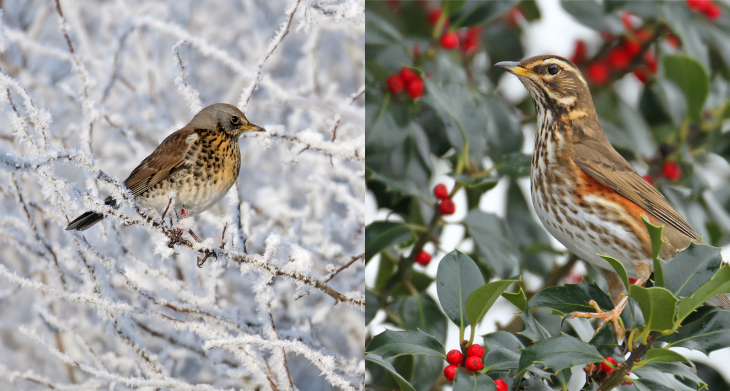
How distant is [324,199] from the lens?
4.56 feet

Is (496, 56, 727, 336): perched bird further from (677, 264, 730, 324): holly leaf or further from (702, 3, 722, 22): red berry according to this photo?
(702, 3, 722, 22): red berry

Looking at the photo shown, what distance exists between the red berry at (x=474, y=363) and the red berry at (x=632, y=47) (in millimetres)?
1223

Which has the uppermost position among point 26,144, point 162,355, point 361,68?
point 26,144

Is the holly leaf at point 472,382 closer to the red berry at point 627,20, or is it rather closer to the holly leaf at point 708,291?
the holly leaf at point 708,291

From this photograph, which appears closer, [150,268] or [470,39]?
[150,268]

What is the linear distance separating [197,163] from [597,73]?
121 centimetres

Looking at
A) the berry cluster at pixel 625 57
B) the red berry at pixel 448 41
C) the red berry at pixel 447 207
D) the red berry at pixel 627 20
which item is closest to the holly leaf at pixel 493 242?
the red berry at pixel 447 207

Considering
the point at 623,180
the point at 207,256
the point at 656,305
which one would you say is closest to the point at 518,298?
the point at 656,305

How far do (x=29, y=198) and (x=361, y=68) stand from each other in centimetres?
76

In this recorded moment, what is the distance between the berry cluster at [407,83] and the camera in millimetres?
1339

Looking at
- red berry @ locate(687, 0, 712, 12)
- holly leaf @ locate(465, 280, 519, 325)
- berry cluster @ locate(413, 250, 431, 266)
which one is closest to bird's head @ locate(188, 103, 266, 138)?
berry cluster @ locate(413, 250, 431, 266)

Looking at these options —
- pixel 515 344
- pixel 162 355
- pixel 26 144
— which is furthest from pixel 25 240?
pixel 515 344

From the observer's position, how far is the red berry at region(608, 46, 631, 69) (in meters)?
1.71

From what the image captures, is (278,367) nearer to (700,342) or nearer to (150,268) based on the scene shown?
(150,268)
